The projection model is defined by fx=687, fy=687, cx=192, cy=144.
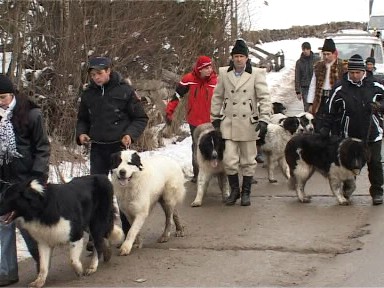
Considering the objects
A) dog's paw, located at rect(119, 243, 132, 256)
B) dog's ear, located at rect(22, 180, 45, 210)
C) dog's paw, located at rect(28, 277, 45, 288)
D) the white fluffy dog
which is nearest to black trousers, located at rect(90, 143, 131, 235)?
the white fluffy dog

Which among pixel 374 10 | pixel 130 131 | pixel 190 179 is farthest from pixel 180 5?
pixel 374 10

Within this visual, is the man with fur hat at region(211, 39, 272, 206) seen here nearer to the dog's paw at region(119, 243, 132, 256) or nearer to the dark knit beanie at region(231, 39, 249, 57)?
the dark knit beanie at region(231, 39, 249, 57)

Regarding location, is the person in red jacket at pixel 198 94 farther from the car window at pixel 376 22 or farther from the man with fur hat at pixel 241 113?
the car window at pixel 376 22

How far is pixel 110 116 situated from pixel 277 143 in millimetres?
4134

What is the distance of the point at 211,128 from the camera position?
31.0 ft

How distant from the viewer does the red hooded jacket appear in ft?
33.0

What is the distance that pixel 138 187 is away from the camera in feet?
22.5

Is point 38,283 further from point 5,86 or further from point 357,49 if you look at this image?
point 357,49

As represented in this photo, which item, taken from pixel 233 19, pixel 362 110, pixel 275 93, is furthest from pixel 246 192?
pixel 275 93

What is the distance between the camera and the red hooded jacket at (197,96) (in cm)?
1007

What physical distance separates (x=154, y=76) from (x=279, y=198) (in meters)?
5.72

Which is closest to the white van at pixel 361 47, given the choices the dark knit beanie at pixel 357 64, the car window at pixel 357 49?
the car window at pixel 357 49

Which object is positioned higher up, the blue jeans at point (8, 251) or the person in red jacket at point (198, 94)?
the person in red jacket at point (198, 94)

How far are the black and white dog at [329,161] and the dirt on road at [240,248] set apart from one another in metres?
0.22
